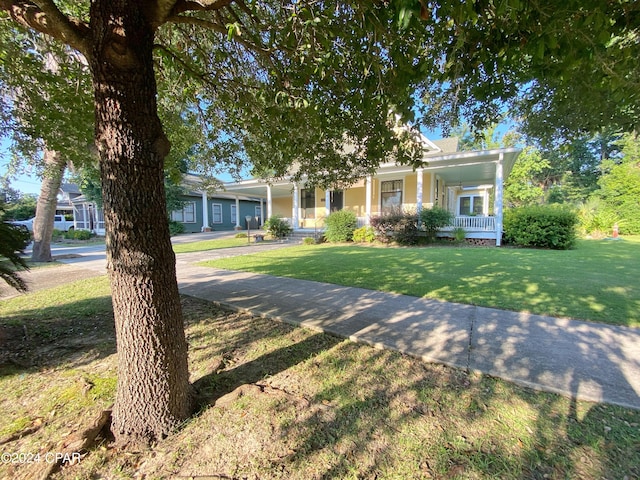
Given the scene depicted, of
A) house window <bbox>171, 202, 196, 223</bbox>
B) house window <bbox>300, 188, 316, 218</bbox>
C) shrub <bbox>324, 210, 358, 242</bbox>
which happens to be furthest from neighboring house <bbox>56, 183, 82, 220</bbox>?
shrub <bbox>324, 210, 358, 242</bbox>

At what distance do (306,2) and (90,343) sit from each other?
4450 mm

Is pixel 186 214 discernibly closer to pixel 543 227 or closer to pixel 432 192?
pixel 432 192

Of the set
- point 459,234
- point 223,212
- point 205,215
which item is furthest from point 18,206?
point 459,234

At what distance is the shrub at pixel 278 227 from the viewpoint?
17156mm

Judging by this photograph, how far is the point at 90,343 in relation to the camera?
337 cm

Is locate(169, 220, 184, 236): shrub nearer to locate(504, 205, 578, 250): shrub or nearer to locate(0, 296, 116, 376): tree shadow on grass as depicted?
locate(0, 296, 116, 376): tree shadow on grass

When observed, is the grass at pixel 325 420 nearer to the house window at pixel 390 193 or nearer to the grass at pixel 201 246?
the grass at pixel 201 246

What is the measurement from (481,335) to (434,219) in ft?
32.8

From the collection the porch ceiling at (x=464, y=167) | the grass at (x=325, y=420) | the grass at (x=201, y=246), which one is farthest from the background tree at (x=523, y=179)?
the grass at (x=325, y=420)

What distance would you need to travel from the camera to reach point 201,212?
2581 cm

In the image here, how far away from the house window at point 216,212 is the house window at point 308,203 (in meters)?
10.9

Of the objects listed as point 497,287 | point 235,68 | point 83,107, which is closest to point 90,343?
point 83,107

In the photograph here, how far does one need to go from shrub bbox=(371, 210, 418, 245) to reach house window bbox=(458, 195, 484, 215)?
6.96 meters

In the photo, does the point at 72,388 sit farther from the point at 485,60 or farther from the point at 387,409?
the point at 485,60
